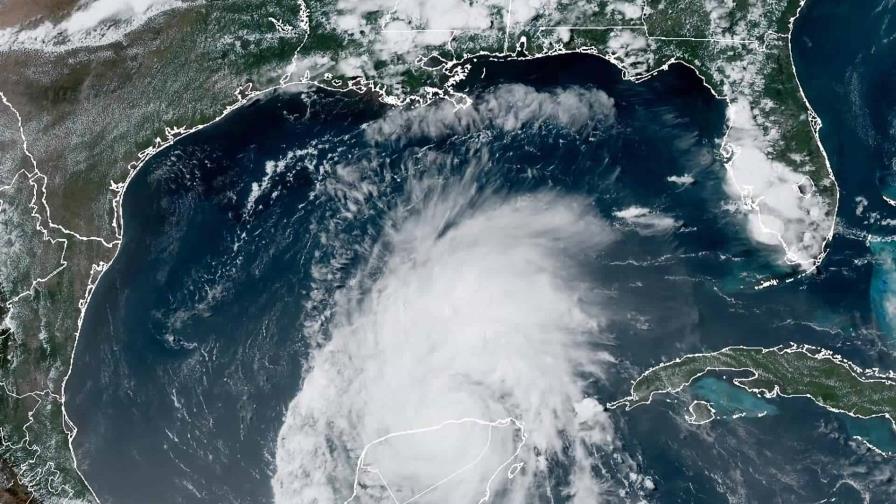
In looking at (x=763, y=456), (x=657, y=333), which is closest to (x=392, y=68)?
(x=657, y=333)

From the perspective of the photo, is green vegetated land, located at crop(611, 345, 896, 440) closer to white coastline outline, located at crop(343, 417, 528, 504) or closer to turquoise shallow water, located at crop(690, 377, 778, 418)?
turquoise shallow water, located at crop(690, 377, 778, 418)

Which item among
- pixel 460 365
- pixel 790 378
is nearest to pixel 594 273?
pixel 460 365

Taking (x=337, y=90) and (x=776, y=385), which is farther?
(x=337, y=90)

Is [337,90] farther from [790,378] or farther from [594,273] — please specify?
[790,378]

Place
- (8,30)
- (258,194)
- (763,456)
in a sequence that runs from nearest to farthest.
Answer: (763,456) → (258,194) → (8,30)

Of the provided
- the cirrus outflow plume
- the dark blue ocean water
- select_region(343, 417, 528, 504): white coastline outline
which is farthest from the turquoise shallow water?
select_region(343, 417, 528, 504): white coastline outline

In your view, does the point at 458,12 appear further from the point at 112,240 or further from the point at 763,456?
the point at 763,456

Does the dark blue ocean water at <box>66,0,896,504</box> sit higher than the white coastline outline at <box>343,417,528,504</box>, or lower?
higher
